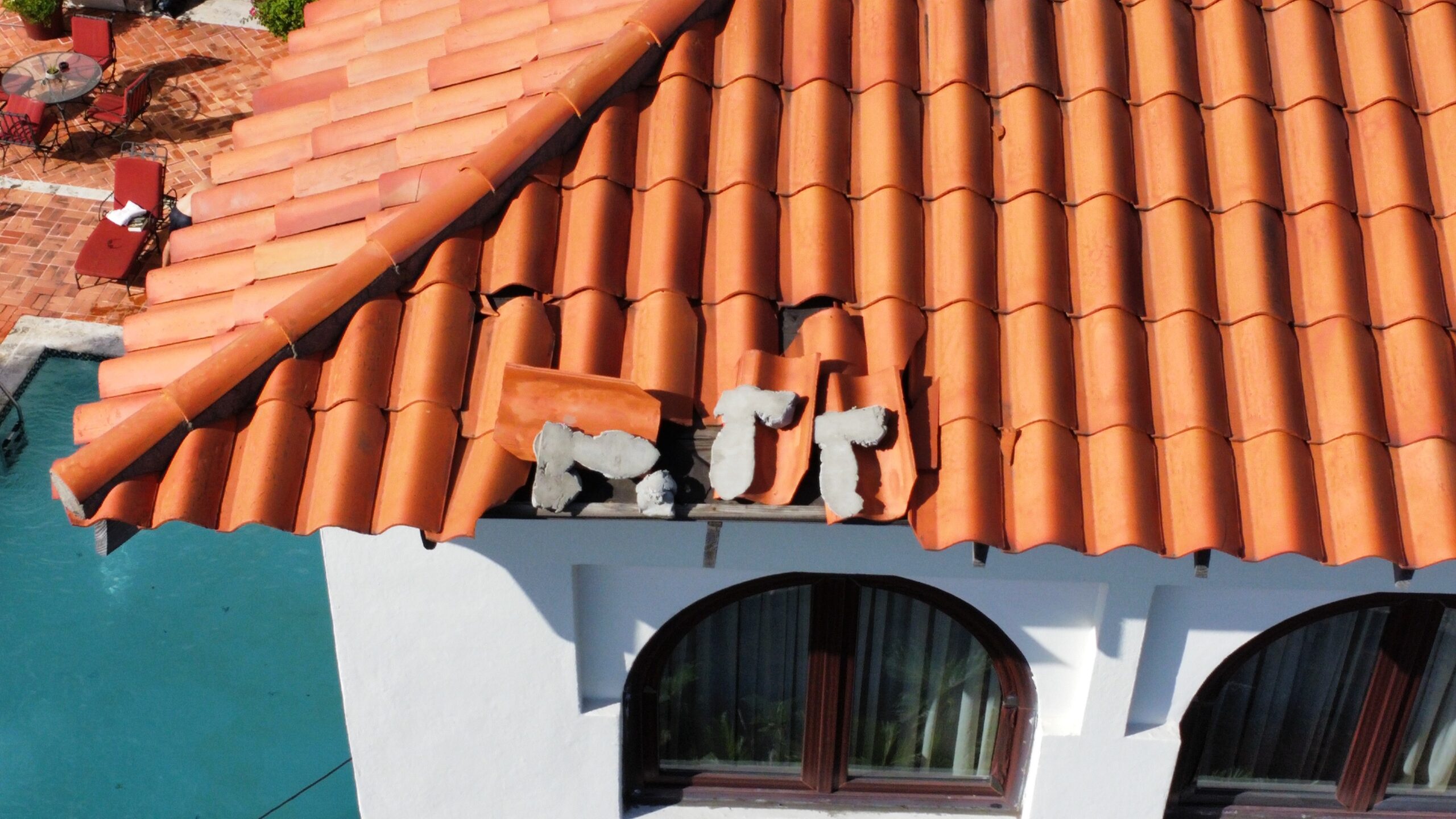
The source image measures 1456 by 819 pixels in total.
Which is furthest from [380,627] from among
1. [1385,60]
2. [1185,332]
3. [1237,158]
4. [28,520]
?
[28,520]

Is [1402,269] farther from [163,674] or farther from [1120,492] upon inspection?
[163,674]

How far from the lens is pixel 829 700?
6734 millimetres

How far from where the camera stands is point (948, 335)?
5203 millimetres

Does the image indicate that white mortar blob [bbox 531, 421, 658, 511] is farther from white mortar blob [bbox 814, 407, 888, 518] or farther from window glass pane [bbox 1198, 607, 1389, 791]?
window glass pane [bbox 1198, 607, 1389, 791]

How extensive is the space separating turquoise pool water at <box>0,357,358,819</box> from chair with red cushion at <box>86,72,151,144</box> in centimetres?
600

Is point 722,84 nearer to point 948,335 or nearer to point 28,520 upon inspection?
point 948,335

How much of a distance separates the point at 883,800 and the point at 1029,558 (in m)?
2.00

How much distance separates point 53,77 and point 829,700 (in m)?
14.3

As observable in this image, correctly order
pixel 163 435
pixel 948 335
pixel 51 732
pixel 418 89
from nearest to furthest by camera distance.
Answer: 1. pixel 163 435
2. pixel 948 335
3. pixel 418 89
4. pixel 51 732

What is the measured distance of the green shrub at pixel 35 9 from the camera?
690 inches

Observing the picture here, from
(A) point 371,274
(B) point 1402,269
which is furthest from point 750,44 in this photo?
(B) point 1402,269

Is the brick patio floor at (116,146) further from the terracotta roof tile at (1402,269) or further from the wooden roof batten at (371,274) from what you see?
the terracotta roof tile at (1402,269)

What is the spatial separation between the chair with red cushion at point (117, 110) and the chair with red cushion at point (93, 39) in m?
0.64

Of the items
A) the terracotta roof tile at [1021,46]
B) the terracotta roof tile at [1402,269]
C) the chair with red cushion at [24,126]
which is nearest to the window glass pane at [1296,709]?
the terracotta roof tile at [1402,269]
